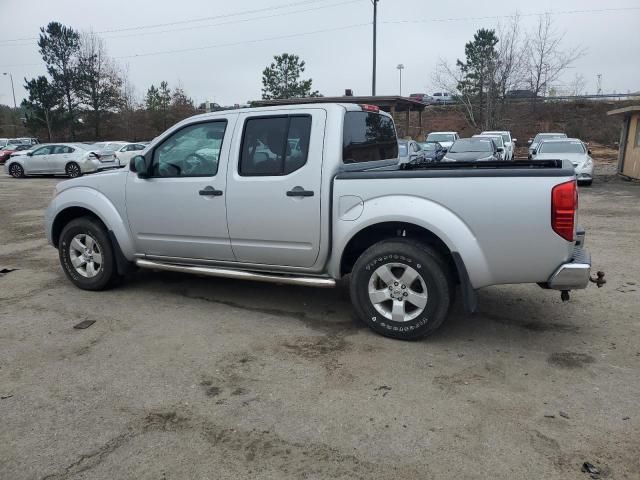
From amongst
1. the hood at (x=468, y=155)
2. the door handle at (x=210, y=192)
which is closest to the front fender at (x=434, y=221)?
the door handle at (x=210, y=192)

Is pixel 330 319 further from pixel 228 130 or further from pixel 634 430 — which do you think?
pixel 634 430

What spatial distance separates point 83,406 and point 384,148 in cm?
362

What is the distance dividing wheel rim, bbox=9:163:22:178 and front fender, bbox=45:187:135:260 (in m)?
21.3

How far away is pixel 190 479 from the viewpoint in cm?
268

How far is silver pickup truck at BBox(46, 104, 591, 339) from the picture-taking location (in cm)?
392

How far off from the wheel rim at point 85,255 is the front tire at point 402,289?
9.75ft

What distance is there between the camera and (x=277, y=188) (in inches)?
182

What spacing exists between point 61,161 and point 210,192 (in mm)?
20929

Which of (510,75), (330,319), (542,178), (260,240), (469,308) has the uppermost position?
(510,75)

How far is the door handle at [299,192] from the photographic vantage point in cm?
450

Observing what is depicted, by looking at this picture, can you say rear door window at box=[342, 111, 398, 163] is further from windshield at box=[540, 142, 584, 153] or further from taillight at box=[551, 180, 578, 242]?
windshield at box=[540, 142, 584, 153]

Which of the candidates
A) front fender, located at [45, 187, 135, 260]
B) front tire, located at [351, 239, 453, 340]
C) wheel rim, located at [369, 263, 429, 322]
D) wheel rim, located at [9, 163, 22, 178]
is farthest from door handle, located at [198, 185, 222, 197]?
wheel rim, located at [9, 163, 22, 178]

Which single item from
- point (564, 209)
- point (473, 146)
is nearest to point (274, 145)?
point (564, 209)

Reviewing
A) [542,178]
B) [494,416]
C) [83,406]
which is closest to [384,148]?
[542,178]
